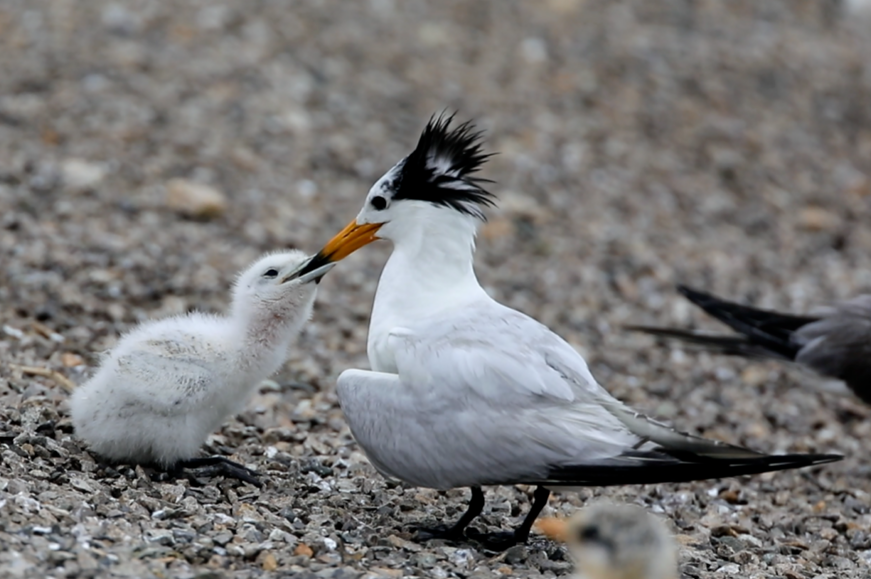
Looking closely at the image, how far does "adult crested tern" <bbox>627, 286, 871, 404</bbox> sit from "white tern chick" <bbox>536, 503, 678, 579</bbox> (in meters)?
3.73

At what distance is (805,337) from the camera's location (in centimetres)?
705

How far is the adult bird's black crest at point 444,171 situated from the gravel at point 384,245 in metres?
1.27

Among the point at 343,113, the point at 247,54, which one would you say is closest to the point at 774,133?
the point at 343,113

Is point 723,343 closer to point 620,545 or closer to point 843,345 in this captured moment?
point 843,345

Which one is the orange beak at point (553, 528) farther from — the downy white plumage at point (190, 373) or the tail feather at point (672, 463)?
the downy white plumage at point (190, 373)

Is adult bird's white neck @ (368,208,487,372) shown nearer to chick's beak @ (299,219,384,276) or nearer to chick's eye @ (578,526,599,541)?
chick's beak @ (299,219,384,276)

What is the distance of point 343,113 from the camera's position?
9.82m

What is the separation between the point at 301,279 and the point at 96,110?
4811 mm

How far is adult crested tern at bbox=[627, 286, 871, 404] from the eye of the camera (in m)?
6.86

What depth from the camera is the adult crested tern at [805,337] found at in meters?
6.86

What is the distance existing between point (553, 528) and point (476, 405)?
848 mm

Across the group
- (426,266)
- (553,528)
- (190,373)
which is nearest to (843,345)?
(553,528)

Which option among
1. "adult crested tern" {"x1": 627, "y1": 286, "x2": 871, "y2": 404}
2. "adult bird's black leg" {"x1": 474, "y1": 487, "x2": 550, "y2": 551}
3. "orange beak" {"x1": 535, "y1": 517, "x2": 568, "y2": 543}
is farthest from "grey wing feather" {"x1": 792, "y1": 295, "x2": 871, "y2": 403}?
"adult bird's black leg" {"x1": 474, "y1": 487, "x2": 550, "y2": 551}

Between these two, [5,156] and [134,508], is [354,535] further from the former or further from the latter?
[5,156]
